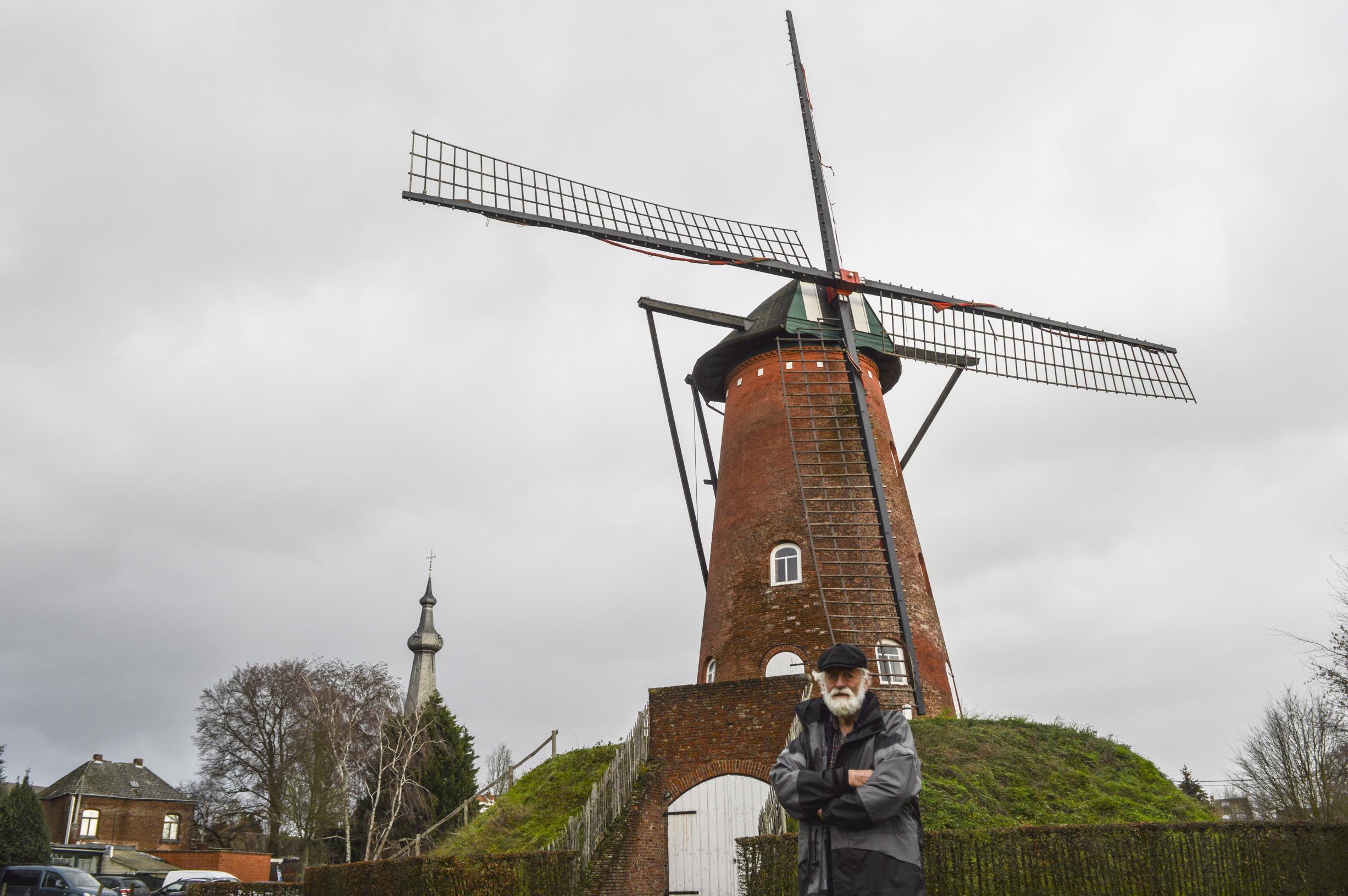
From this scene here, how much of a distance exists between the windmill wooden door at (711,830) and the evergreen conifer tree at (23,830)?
20432 mm

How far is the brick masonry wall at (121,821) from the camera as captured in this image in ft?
162

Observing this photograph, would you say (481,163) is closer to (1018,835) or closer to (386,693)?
(1018,835)

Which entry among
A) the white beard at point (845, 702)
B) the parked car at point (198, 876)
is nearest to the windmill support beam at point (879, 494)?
the white beard at point (845, 702)

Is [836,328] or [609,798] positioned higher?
[836,328]

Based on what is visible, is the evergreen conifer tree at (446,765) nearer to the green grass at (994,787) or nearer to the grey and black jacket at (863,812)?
the green grass at (994,787)

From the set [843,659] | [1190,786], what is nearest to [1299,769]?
[1190,786]

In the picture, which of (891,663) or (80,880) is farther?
(80,880)

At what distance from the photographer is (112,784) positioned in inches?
2023

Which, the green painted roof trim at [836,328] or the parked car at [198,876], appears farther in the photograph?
the parked car at [198,876]

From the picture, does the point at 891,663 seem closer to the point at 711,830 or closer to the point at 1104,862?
the point at 711,830

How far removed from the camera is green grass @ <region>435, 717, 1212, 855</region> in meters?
13.8

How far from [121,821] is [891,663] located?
47895 millimetres

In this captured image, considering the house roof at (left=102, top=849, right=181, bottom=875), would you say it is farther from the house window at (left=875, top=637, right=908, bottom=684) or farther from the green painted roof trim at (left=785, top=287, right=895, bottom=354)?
the green painted roof trim at (left=785, top=287, right=895, bottom=354)

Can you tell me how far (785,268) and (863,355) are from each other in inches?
99.8
